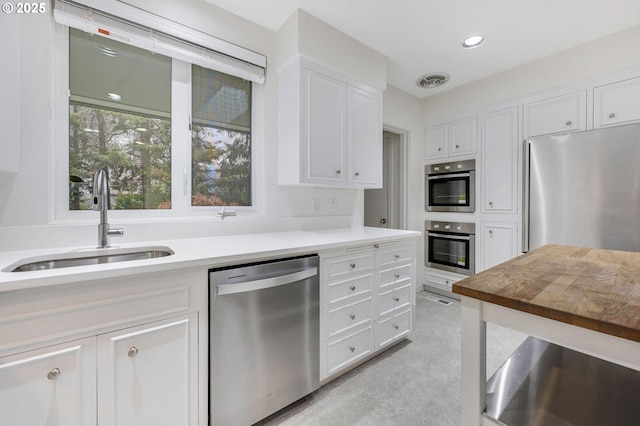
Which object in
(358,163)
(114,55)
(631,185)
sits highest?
(114,55)

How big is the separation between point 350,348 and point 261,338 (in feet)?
2.39

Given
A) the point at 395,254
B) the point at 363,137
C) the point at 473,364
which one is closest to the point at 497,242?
the point at 395,254

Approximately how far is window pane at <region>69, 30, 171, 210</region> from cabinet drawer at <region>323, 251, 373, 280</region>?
1189 millimetres

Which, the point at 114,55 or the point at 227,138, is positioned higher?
the point at 114,55

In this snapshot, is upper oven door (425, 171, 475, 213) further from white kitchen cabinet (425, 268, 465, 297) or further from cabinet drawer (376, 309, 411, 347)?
cabinet drawer (376, 309, 411, 347)

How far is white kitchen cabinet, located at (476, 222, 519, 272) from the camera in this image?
278 cm

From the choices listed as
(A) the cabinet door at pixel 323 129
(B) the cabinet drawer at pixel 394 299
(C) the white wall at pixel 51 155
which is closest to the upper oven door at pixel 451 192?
(B) the cabinet drawer at pixel 394 299

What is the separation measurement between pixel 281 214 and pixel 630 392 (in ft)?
6.70

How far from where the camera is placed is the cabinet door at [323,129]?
2045mm

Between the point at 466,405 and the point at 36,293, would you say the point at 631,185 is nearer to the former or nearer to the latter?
Result: the point at 466,405

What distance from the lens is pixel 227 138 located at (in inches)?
81.4

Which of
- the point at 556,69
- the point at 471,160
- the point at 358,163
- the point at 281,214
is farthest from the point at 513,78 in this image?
the point at 281,214

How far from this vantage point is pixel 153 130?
1757mm

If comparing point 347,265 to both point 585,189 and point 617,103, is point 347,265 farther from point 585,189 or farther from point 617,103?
point 617,103
